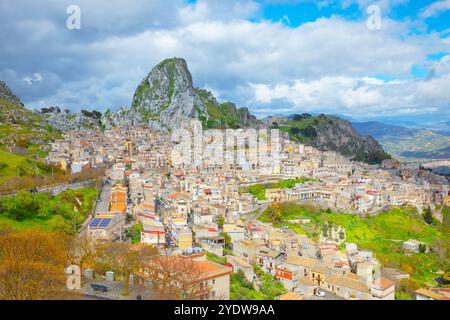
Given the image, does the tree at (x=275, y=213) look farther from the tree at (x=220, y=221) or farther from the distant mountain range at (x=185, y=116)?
the distant mountain range at (x=185, y=116)

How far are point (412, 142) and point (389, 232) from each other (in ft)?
462

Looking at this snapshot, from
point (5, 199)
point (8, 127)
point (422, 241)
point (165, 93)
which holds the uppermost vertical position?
point (165, 93)

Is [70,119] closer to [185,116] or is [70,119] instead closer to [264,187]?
[185,116]

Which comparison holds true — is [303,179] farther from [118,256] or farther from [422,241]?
[118,256]

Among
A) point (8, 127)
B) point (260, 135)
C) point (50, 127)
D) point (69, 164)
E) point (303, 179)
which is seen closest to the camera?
point (69, 164)

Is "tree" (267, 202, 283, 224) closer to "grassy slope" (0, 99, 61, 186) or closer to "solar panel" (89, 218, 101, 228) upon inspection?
"solar panel" (89, 218, 101, 228)

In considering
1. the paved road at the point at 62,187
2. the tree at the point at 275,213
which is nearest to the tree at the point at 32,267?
the paved road at the point at 62,187

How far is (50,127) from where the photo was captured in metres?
53.6

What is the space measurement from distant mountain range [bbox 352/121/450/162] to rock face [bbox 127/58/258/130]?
205 ft

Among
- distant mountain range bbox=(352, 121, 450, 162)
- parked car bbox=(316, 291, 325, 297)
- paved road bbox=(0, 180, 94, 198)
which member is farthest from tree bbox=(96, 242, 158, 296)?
distant mountain range bbox=(352, 121, 450, 162)

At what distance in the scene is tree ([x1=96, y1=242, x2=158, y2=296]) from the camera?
12.1m

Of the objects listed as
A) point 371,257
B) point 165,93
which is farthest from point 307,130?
point 371,257

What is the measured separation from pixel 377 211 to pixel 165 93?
164ft

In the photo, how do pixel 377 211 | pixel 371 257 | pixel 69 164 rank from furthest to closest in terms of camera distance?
pixel 69 164 < pixel 377 211 < pixel 371 257
